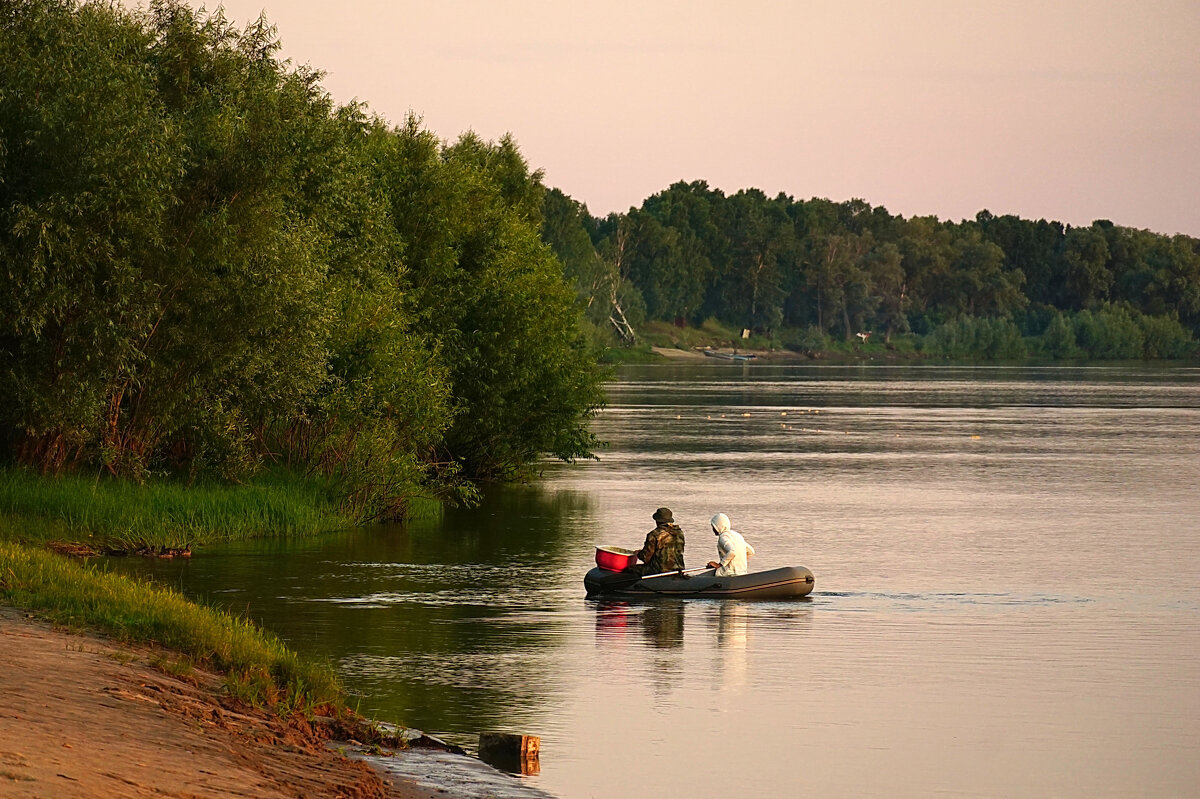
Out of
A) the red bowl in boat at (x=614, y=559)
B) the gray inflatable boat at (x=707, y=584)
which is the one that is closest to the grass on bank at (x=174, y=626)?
the red bowl in boat at (x=614, y=559)

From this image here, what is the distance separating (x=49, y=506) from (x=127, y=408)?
3080 millimetres

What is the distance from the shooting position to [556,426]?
50.8 m

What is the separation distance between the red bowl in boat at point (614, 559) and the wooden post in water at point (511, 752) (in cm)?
Result: 1198

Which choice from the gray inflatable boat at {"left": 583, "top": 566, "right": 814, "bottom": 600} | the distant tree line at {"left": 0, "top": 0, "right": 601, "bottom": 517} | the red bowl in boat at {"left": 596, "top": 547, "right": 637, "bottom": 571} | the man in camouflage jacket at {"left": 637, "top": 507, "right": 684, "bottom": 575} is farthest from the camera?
the distant tree line at {"left": 0, "top": 0, "right": 601, "bottom": 517}

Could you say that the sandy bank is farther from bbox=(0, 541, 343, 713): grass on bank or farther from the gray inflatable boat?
the gray inflatable boat

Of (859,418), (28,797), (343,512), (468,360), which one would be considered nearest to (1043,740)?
(28,797)

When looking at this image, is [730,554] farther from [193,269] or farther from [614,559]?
[193,269]

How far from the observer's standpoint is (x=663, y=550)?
29.5 metres

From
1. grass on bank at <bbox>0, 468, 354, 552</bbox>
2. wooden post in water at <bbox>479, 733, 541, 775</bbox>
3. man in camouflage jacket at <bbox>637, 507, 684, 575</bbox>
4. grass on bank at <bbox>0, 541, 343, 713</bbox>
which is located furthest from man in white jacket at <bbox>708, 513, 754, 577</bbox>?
wooden post in water at <bbox>479, 733, 541, 775</bbox>

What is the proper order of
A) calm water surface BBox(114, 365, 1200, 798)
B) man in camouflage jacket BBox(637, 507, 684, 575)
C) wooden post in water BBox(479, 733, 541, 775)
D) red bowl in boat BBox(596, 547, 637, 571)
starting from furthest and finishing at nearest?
red bowl in boat BBox(596, 547, 637, 571), man in camouflage jacket BBox(637, 507, 684, 575), calm water surface BBox(114, 365, 1200, 798), wooden post in water BBox(479, 733, 541, 775)

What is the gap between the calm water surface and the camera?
18.5 metres

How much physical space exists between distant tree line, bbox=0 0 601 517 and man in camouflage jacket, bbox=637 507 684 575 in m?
9.28

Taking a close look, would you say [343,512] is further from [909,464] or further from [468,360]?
[909,464]

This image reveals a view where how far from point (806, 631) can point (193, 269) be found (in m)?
14.3
